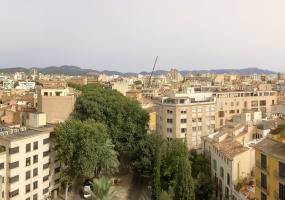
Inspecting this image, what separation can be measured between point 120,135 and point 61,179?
10.9 meters

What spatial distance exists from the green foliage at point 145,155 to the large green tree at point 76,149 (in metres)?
6.09

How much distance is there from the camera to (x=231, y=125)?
37.5 m

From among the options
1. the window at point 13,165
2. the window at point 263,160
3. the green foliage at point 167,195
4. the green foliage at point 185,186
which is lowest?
the green foliage at point 167,195

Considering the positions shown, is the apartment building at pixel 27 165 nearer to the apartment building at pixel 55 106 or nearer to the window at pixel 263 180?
the apartment building at pixel 55 106

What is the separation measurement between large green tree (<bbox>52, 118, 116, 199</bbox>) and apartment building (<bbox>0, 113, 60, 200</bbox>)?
1.43 metres

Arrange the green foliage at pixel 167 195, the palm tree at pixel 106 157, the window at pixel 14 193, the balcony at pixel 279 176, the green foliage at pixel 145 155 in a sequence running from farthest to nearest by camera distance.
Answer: the green foliage at pixel 145 155 → the palm tree at pixel 106 157 → the green foliage at pixel 167 195 → the window at pixel 14 193 → the balcony at pixel 279 176

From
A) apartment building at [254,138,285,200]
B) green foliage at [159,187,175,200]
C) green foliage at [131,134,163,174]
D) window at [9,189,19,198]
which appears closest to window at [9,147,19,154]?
window at [9,189,19,198]

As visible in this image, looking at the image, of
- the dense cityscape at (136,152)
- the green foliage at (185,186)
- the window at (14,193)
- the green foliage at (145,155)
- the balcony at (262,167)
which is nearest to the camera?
the balcony at (262,167)

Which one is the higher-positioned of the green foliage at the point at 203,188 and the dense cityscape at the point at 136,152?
the dense cityscape at the point at 136,152

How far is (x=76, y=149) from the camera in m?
31.4

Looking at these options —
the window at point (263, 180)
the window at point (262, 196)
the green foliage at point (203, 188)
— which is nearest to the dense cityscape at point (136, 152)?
the window at point (263, 180)

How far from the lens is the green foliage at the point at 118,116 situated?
4156 centimetres

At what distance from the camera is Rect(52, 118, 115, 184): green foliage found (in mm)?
30688

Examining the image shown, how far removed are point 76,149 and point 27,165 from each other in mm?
5107
